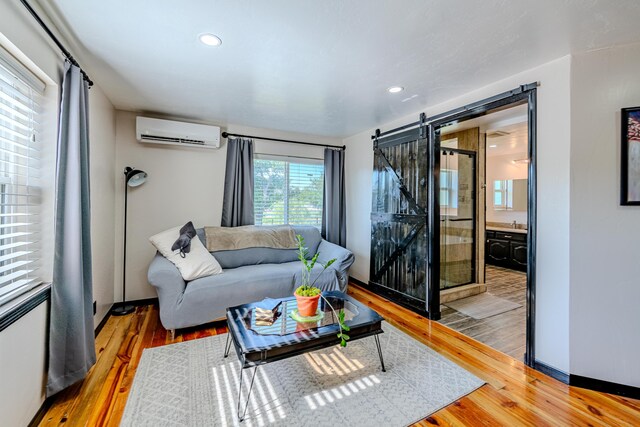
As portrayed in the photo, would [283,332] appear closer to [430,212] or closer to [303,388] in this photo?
[303,388]

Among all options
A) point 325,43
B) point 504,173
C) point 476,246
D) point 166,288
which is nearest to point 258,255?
point 166,288

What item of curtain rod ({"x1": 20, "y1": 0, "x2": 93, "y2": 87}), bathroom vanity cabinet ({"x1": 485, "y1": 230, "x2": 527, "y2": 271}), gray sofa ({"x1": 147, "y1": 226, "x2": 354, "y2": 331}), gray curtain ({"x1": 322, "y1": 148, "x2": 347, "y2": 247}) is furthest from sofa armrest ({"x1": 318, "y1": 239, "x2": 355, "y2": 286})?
bathroom vanity cabinet ({"x1": 485, "y1": 230, "x2": 527, "y2": 271})

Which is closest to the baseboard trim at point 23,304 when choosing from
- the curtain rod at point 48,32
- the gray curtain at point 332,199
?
the curtain rod at point 48,32

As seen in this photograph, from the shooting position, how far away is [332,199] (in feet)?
15.1

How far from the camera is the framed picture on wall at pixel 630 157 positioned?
74.1 inches

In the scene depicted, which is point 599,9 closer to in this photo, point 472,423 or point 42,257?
point 472,423

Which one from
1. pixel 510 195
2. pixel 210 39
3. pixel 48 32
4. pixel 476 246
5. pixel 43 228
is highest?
pixel 210 39

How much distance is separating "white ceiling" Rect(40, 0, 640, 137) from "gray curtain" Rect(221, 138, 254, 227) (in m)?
1.01

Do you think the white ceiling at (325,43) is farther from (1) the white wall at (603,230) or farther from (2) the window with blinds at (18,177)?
(2) the window with blinds at (18,177)

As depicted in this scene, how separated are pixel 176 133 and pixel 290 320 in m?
2.78

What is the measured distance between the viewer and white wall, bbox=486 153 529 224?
6184mm

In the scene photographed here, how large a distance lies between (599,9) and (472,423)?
2.46m

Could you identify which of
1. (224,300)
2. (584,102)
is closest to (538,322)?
(584,102)

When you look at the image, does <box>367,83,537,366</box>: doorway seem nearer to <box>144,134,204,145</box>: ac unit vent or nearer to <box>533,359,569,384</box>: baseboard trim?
<box>533,359,569,384</box>: baseboard trim
